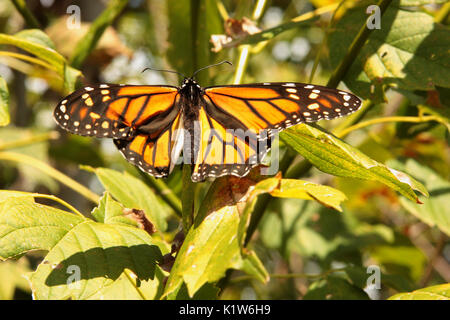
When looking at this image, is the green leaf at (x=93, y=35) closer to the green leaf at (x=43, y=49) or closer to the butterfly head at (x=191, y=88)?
the green leaf at (x=43, y=49)

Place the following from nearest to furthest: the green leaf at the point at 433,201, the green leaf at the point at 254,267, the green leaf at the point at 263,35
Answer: the green leaf at the point at 254,267 < the green leaf at the point at 263,35 < the green leaf at the point at 433,201

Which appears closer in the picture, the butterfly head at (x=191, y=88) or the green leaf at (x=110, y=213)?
the green leaf at (x=110, y=213)

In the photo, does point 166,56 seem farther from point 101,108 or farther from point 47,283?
point 47,283

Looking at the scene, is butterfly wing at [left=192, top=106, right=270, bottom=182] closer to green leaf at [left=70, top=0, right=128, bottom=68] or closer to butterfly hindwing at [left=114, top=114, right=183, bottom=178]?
butterfly hindwing at [left=114, top=114, right=183, bottom=178]

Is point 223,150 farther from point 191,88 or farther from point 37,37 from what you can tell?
point 37,37

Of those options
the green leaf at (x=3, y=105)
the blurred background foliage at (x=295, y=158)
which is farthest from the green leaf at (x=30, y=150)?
the green leaf at (x=3, y=105)

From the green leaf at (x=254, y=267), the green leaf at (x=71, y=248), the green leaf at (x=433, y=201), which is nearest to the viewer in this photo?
the green leaf at (x=254, y=267)
